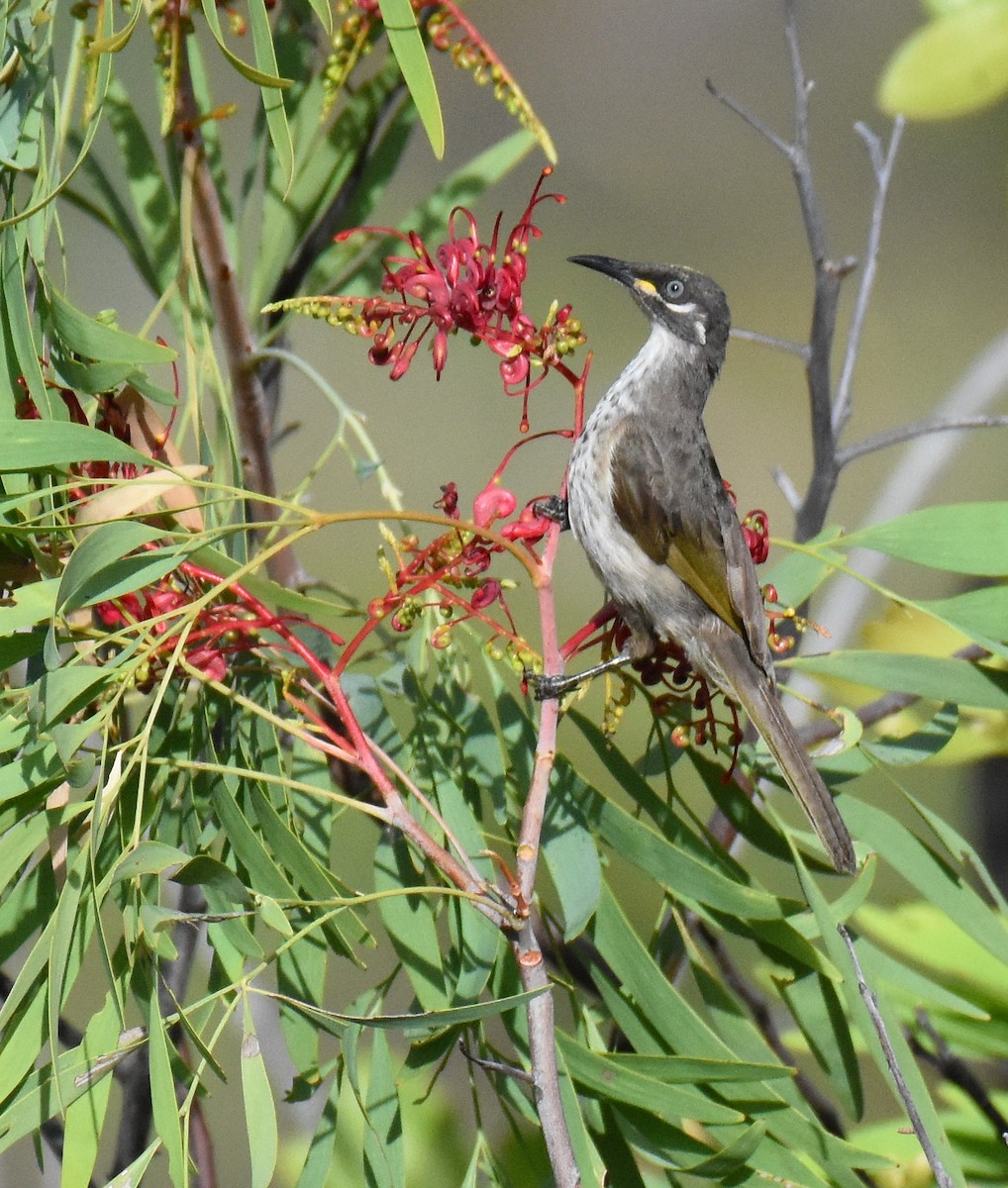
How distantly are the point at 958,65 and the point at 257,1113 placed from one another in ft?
4.14

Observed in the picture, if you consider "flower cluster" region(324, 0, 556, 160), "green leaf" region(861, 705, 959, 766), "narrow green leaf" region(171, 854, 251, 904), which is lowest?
"green leaf" region(861, 705, 959, 766)

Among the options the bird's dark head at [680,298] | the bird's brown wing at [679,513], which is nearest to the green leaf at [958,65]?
the bird's dark head at [680,298]

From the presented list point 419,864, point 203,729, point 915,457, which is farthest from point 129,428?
point 915,457

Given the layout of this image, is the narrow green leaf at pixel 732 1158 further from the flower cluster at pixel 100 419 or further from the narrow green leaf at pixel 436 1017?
the flower cluster at pixel 100 419

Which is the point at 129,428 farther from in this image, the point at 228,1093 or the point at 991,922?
the point at 228,1093

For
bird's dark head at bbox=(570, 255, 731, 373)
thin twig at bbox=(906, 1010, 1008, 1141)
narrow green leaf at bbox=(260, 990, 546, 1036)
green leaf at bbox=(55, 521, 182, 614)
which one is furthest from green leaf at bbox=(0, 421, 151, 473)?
thin twig at bbox=(906, 1010, 1008, 1141)

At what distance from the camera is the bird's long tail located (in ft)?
2.21

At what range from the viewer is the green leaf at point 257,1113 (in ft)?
1.52

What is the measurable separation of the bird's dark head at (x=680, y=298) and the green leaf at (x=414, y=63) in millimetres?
423

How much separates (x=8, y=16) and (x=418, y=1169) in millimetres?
852

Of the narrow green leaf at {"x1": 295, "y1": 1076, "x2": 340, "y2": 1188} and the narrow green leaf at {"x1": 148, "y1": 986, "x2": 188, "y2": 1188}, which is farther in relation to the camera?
the narrow green leaf at {"x1": 295, "y1": 1076, "x2": 340, "y2": 1188}

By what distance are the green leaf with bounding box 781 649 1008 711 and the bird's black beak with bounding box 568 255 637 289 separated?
16.2 inches

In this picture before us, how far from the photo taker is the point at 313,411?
6.34ft

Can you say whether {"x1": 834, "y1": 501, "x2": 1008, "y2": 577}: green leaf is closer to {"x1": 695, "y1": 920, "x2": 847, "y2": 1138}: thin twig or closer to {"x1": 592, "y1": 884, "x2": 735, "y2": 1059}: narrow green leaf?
{"x1": 592, "y1": 884, "x2": 735, "y2": 1059}: narrow green leaf
